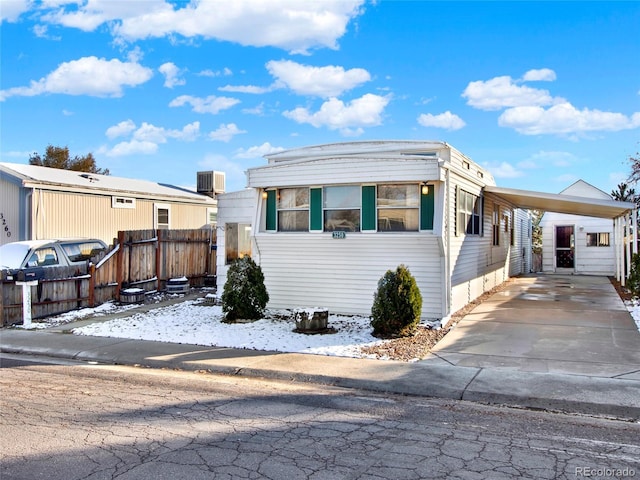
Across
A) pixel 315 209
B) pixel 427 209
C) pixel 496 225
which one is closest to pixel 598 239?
pixel 496 225

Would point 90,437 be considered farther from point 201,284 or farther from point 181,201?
point 181,201

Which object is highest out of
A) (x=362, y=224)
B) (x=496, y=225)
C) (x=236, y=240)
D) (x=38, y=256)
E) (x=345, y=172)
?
(x=345, y=172)

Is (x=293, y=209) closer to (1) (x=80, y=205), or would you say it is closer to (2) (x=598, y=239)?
(1) (x=80, y=205)

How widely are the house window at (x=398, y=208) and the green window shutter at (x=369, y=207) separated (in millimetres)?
120

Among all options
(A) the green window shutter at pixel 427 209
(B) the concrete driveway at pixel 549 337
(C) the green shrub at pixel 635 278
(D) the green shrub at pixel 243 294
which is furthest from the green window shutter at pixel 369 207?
(C) the green shrub at pixel 635 278

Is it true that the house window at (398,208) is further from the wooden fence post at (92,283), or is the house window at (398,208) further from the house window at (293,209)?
the wooden fence post at (92,283)

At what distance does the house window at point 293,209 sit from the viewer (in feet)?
40.1

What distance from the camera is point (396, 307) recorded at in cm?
929

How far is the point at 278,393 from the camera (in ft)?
21.3

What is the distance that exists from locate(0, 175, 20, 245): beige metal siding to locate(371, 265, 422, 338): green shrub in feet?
40.8

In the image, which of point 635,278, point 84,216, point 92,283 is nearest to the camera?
point 92,283

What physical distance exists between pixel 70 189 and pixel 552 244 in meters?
20.3

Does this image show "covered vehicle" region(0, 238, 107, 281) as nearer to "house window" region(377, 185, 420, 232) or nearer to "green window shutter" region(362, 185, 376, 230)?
"green window shutter" region(362, 185, 376, 230)

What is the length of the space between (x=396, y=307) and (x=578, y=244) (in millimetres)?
17007
